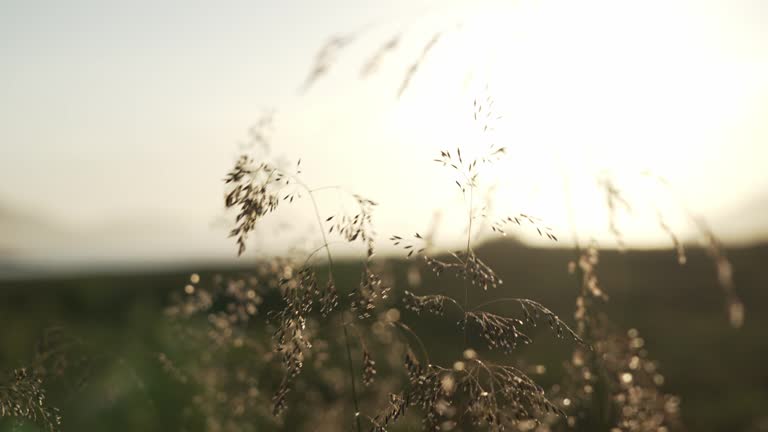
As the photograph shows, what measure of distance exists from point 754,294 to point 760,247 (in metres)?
2.17

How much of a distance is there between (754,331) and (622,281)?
1978mm

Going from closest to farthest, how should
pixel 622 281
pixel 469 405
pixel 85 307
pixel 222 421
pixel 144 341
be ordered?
1. pixel 469 405
2. pixel 222 421
3. pixel 144 341
4. pixel 622 281
5. pixel 85 307

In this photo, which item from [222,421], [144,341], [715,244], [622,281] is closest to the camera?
[715,244]

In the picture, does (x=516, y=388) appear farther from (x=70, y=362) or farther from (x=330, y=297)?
(x=70, y=362)

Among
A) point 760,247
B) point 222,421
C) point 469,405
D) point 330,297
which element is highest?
point 760,247

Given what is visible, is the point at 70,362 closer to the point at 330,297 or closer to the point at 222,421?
the point at 222,421

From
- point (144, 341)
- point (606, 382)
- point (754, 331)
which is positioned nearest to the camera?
point (606, 382)

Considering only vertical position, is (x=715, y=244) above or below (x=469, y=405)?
above

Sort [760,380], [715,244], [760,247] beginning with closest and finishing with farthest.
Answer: [715,244], [760,380], [760,247]

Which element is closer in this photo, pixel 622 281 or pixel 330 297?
pixel 330 297

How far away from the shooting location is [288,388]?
241cm

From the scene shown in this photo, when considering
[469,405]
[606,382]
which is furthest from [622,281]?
[469,405]

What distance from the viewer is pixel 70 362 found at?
3.58 meters

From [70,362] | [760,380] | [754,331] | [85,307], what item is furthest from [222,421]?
[85,307]
